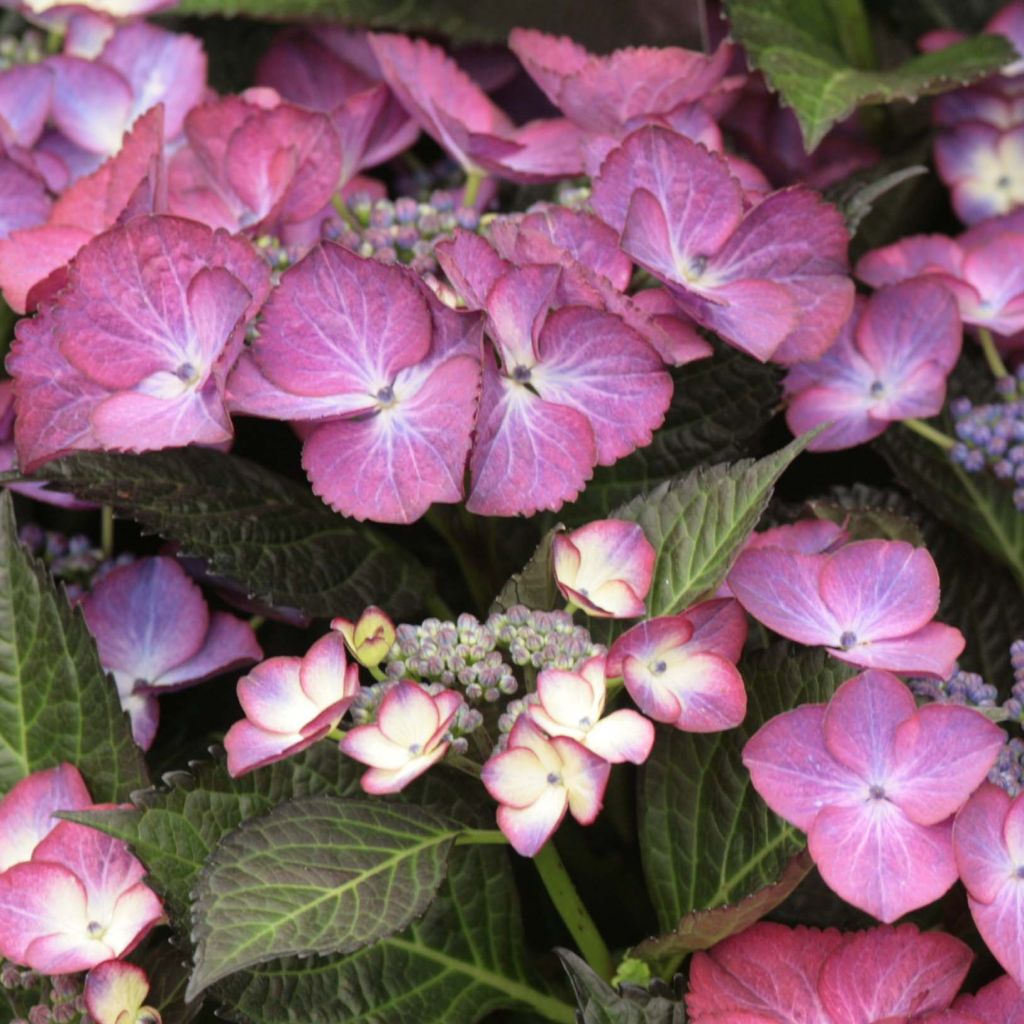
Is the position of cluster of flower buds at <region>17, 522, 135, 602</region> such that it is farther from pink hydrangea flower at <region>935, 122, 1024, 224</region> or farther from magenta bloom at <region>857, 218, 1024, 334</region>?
pink hydrangea flower at <region>935, 122, 1024, 224</region>

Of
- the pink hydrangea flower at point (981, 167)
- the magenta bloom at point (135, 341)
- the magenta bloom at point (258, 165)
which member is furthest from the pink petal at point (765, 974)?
the pink hydrangea flower at point (981, 167)

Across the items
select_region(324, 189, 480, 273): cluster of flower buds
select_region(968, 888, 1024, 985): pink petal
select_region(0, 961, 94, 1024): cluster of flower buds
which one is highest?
select_region(324, 189, 480, 273): cluster of flower buds

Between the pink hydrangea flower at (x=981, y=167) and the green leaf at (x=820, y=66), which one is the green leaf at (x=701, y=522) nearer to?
the green leaf at (x=820, y=66)

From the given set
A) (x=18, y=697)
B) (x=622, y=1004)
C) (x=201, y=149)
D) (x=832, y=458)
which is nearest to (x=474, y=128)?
(x=201, y=149)

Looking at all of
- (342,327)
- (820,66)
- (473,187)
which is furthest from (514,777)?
(820,66)

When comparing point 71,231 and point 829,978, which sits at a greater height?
point 71,231

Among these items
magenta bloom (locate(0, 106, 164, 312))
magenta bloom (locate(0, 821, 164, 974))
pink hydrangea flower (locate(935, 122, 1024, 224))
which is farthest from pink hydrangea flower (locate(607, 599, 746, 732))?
pink hydrangea flower (locate(935, 122, 1024, 224))

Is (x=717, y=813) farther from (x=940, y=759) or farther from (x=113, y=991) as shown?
(x=113, y=991)
